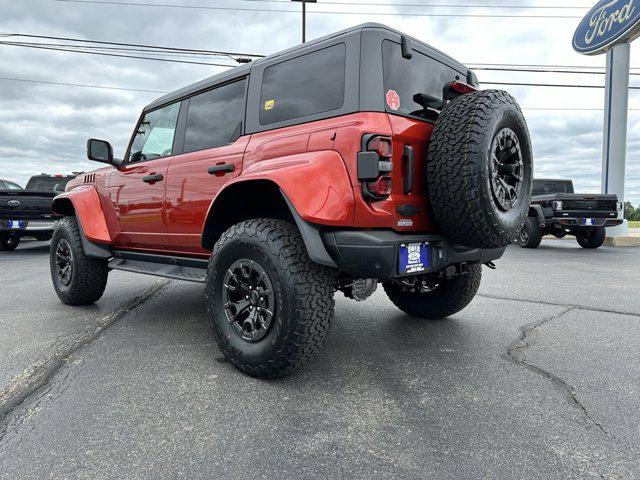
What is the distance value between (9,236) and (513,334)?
36.1ft

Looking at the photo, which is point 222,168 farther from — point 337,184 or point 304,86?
point 337,184

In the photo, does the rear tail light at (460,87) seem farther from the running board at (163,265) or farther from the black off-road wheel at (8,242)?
the black off-road wheel at (8,242)

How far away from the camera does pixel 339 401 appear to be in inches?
96.1

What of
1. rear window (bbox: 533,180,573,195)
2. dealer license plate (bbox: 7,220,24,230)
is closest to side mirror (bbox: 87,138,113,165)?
dealer license plate (bbox: 7,220,24,230)

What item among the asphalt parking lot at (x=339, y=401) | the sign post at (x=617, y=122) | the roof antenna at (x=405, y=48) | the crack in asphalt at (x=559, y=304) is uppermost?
the sign post at (x=617, y=122)

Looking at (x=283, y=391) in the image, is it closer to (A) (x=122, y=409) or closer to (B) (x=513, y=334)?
(A) (x=122, y=409)

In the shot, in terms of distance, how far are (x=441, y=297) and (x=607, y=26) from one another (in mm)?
14025

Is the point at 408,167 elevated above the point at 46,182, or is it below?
below

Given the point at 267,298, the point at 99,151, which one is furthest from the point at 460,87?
the point at 99,151

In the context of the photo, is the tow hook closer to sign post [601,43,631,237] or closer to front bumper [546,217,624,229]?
front bumper [546,217,624,229]

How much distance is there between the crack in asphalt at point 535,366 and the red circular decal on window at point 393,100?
1823 millimetres

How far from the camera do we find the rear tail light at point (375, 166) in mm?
2334

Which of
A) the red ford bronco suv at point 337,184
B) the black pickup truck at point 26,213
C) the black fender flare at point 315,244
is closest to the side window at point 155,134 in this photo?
the red ford bronco suv at point 337,184

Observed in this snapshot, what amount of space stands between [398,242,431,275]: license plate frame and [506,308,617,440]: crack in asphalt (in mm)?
1014
